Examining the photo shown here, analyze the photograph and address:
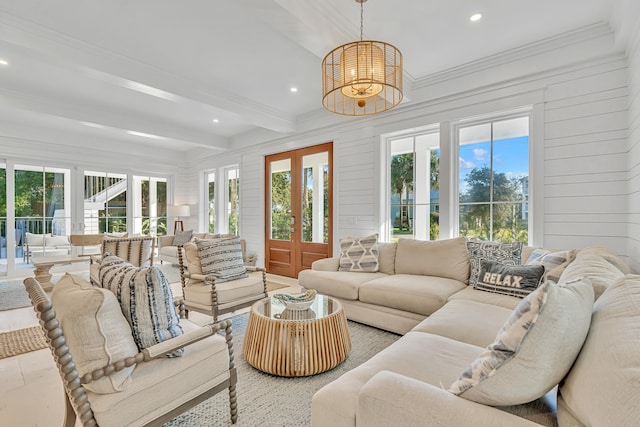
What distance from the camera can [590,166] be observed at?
9.33 feet

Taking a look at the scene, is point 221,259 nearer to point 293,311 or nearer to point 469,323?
point 293,311

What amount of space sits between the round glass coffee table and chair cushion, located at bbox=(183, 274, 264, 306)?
2.49ft

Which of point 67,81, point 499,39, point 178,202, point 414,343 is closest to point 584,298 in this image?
point 414,343

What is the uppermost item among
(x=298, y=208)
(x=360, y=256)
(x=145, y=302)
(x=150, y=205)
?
(x=150, y=205)

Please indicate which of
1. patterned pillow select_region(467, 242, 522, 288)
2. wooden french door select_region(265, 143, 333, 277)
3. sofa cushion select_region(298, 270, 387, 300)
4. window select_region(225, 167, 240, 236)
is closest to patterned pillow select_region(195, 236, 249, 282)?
sofa cushion select_region(298, 270, 387, 300)

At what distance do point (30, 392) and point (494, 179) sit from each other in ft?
14.5

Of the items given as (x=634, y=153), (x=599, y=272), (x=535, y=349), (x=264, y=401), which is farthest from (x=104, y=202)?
(x=634, y=153)

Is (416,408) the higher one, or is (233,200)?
(233,200)

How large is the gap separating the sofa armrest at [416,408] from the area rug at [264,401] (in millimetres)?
860

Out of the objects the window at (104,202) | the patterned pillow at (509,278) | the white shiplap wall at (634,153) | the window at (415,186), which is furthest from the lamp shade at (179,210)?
the white shiplap wall at (634,153)

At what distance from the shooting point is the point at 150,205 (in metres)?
7.45

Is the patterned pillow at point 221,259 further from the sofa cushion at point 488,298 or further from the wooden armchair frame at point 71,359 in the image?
the sofa cushion at point 488,298

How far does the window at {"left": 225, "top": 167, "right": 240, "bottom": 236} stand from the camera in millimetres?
→ 6637

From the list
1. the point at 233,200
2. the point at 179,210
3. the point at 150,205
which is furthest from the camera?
the point at 150,205
